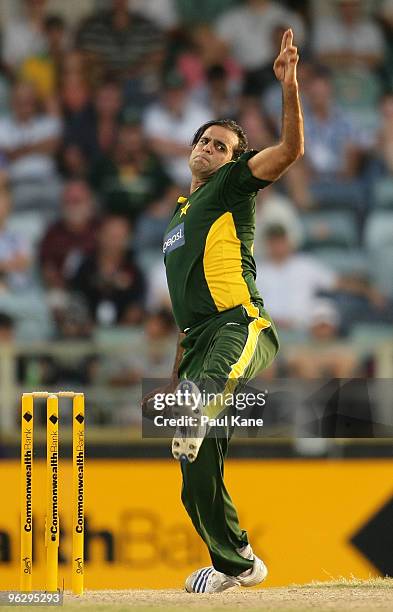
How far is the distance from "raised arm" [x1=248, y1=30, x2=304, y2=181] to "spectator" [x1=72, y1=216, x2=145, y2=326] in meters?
5.05

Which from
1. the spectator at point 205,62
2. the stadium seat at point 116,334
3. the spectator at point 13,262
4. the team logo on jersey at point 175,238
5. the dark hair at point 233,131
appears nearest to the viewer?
the team logo on jersey at point 175,238

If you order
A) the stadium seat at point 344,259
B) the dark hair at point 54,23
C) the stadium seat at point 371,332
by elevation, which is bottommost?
the stadium seat at point 371,332

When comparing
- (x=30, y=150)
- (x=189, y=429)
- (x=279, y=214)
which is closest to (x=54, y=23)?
(x=30, y=150)

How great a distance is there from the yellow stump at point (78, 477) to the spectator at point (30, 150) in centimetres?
536

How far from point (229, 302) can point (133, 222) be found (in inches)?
201

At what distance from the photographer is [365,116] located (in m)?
10.6

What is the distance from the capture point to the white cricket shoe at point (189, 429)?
4.51 meters

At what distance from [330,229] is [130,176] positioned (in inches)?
68.3

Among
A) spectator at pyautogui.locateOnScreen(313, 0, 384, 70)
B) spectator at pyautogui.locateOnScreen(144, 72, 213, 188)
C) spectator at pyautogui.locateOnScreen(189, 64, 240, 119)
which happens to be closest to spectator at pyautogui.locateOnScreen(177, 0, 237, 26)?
spectator at pyautogui.locateOnScreen(189, 64, 240, 119)

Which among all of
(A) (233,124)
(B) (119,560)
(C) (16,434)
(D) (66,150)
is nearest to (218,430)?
(A) (233,124)

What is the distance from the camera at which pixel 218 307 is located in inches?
199

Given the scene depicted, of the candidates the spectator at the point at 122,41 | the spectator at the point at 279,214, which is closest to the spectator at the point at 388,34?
the spectator at the point at 279,214

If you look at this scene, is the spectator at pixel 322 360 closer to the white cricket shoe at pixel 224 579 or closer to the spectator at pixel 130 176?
the spectator at pixel 130 176

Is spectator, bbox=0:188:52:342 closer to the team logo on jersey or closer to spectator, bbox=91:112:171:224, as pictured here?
spectator, bbox=91:112:171:224
